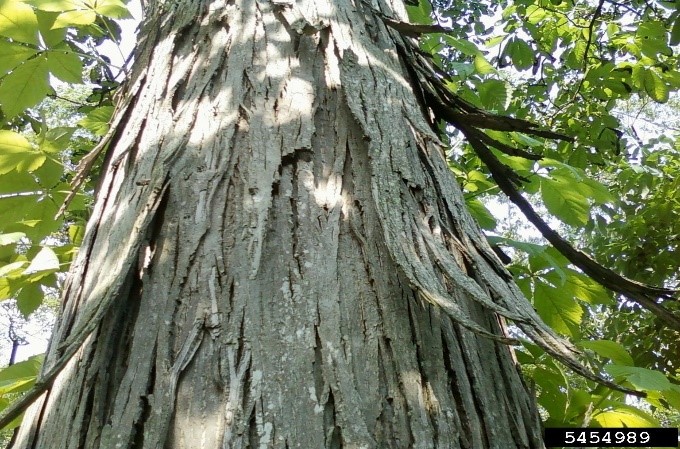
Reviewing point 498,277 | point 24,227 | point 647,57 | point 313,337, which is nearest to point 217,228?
point 313,337

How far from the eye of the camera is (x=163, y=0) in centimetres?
159

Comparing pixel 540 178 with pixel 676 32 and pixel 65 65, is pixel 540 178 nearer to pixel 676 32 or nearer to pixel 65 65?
pixel 65 65

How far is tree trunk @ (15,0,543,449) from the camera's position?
74 centimetres

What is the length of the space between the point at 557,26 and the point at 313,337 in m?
3.83

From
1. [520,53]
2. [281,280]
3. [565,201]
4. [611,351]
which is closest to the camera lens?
[281,280]

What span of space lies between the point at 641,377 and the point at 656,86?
2.85 meters

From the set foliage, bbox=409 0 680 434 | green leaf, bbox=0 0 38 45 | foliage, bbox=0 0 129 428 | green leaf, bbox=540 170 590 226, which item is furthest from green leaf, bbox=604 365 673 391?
green leaf, bbox=0 0 38 45

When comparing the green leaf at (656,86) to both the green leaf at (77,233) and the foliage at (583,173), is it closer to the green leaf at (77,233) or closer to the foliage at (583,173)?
the foliage at (583,173)

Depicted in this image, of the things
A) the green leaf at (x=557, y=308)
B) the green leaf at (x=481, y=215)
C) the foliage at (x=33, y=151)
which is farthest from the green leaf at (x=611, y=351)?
the foliage at (x=33, y=151)

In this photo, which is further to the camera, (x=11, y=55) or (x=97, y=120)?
(x=97, y=120)

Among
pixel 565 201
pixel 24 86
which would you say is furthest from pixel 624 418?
pixel 24 86

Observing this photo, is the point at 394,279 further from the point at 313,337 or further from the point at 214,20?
the point at 214,20

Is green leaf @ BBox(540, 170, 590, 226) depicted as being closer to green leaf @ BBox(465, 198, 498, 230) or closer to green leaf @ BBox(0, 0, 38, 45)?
green leaf @ BBox(465, 198, 498, 230)

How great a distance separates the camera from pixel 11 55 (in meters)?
1.66
